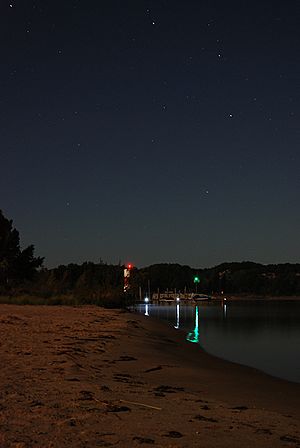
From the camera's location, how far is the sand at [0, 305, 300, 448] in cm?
496

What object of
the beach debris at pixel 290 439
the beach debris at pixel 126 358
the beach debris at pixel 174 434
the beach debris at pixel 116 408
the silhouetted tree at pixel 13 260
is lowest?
the beach debris at pixel 290 439

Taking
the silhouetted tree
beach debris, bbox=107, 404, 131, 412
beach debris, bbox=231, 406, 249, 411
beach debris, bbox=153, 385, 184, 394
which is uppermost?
the silhouetted tree

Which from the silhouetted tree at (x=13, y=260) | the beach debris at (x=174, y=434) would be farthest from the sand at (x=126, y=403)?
the silhouetted tree at (x=13, y=260)

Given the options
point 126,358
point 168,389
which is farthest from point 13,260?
point 168,389

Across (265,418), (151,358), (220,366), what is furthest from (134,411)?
(220,366)

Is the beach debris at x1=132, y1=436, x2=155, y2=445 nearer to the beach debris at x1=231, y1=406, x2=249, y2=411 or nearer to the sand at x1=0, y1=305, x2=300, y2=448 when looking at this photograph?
the sand at x1=0, y1=305, x2=300, y2=448

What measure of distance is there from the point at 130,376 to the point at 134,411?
10.1ft

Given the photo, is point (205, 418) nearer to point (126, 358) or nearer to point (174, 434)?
point (174, 434)

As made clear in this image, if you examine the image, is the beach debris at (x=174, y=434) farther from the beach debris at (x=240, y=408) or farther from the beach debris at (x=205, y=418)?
the beach debris at (x=240, y=408)

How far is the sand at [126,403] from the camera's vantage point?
16.3 feet

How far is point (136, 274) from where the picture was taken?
155ft

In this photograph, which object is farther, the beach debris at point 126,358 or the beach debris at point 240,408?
the beach debris at point 126,358

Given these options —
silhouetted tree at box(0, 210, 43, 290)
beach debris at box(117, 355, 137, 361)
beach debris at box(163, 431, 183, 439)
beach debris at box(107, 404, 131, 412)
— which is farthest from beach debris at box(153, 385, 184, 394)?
silhouetted tree at box(0, 210, 43, 290)

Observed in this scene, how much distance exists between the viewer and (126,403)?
6.29m
